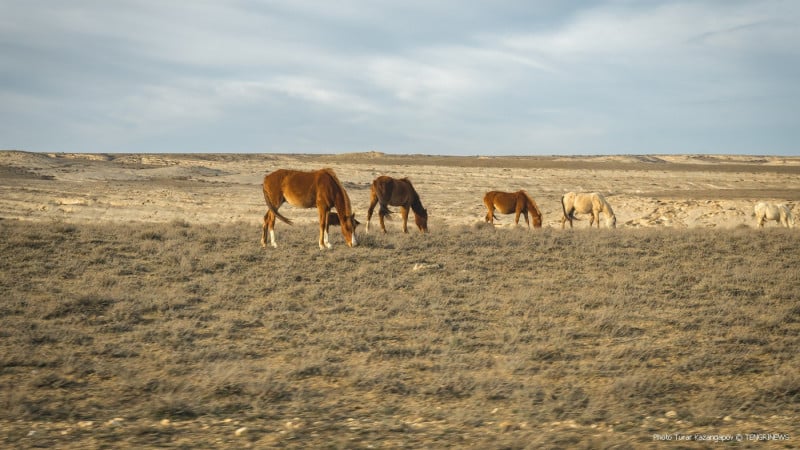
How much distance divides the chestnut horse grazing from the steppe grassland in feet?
2.02

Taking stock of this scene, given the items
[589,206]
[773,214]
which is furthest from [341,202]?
[773,214]

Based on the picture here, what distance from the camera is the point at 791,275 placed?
1389cm

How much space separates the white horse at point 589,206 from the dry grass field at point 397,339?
8138mm

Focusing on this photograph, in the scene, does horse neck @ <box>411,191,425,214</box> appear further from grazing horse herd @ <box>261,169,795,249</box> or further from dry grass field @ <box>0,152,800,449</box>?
dry grass field @ <box>0,152,800,449</box>

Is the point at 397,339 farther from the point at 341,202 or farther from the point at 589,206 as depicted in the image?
the point at 589,206

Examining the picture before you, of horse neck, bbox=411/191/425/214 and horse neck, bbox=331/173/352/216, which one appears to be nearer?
horse neck, bbox=331/173/352/216

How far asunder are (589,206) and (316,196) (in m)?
15.6

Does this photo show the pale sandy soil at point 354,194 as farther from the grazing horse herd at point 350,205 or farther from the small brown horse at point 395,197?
the grazing horse herd at point 350,205

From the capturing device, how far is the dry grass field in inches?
243

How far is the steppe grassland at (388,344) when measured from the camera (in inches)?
245

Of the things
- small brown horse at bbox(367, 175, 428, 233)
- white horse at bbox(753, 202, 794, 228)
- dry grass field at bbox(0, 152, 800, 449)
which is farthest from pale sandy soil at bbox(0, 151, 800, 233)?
dry grass field at bbox(0, 152, 800, 449)

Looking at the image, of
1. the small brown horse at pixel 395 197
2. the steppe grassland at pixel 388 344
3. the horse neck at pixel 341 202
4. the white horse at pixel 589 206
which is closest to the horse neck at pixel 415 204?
the small brown horse at pixel 395 197

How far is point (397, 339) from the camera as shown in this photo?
31.3 feet

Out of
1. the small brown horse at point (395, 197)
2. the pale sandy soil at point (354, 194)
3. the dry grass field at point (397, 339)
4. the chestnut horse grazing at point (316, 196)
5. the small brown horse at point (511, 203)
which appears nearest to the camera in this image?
the dry grass field at point (397, 339)
